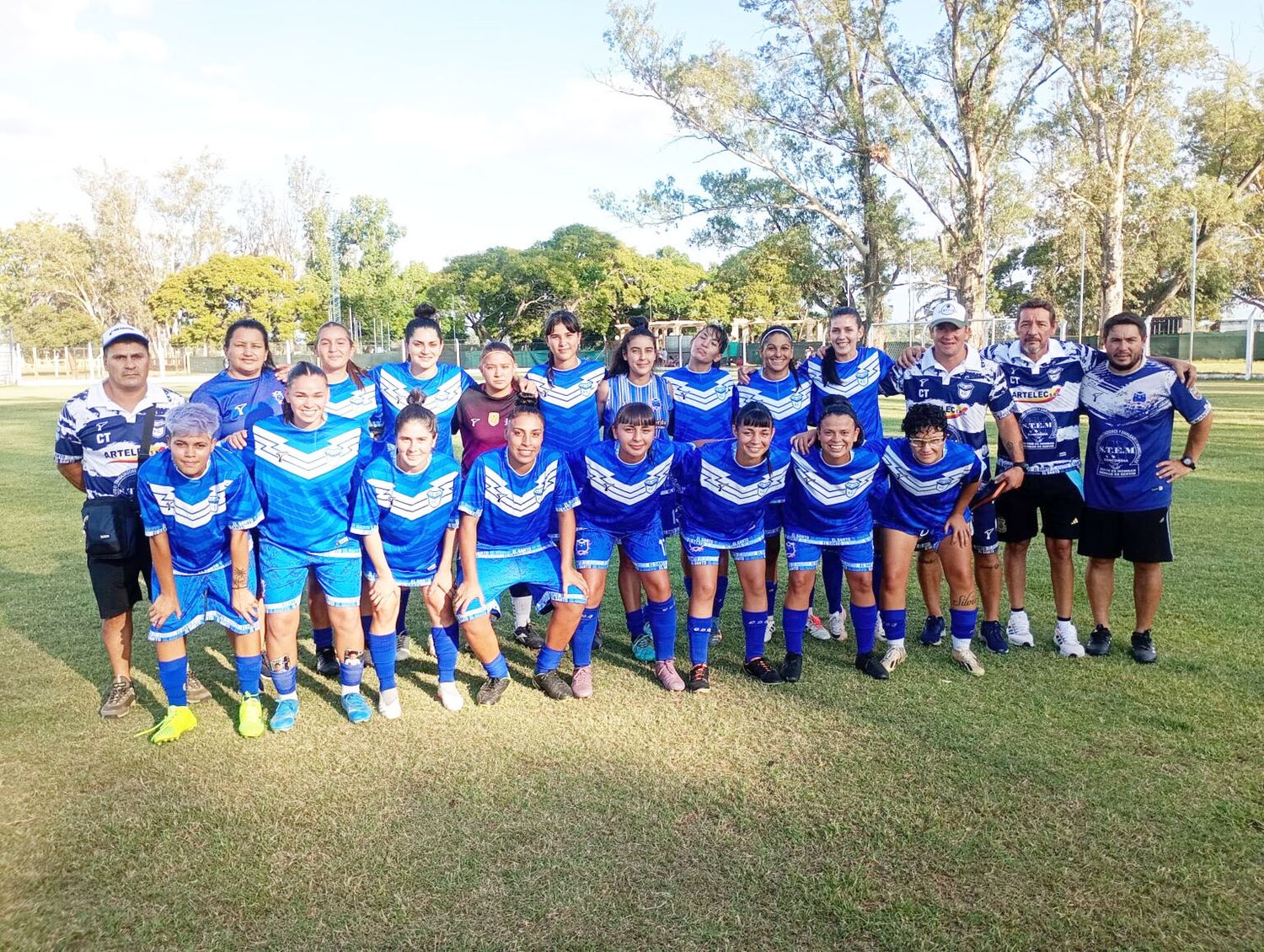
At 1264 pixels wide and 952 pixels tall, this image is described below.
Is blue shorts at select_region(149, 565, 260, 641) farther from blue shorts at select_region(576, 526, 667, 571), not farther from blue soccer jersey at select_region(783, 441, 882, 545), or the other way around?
→ blue soccer jersey at select_region(783, 441, 882, 545)

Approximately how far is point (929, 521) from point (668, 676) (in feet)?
5.26

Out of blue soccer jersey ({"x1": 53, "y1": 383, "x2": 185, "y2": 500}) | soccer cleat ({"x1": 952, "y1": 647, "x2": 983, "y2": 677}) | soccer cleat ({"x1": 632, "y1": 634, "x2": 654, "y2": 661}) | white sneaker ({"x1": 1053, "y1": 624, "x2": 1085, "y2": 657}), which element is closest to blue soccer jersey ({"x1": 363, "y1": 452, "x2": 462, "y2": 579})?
blue soccer jersey ({"x1": 53, "y1": 383, "x2": 185, "y2": 500})

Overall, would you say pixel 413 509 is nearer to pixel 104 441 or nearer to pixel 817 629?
pixel 104 441

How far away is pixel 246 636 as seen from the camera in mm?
3949

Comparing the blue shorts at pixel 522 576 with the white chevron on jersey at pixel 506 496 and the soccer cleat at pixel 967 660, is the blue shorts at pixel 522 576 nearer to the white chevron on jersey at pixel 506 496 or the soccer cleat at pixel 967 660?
the white chevron on jersey at pixel 506 496

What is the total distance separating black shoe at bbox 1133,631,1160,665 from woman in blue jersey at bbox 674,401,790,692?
1.88m

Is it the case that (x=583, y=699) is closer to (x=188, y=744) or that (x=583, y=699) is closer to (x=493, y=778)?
(x=493, y=778)

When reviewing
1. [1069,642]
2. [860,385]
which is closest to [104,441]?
[860,385]

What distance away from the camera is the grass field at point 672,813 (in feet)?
8.30

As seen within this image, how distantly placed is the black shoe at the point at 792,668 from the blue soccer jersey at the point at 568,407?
1593 mm

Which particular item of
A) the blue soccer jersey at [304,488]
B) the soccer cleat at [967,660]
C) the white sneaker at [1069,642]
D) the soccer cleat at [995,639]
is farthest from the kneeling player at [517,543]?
the white sneaker at [1069,642]

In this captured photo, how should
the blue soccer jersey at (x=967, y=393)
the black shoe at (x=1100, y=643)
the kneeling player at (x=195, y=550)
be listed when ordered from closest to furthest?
the kneeling player at (x=195, y=550) < the black shoe at (x=1100, y=643) < the blue soccer jersey at (x=967, y=393)

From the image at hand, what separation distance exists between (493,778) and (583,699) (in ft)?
2.94

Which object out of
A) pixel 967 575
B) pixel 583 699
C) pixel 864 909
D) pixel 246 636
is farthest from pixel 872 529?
pixel 246 636
